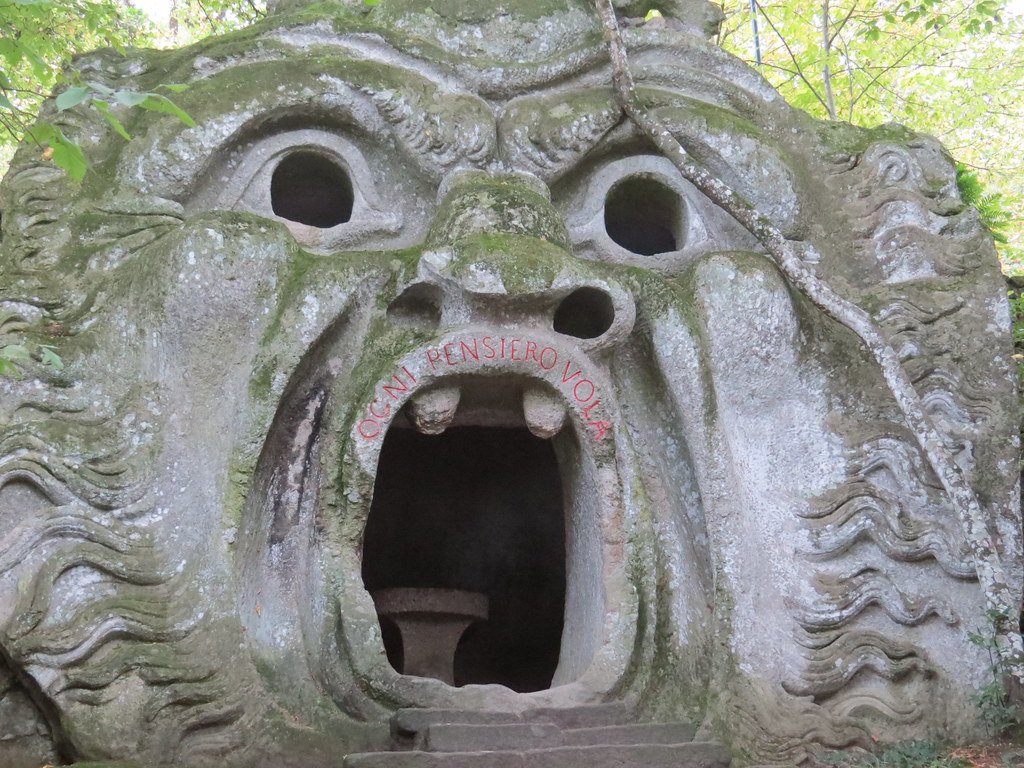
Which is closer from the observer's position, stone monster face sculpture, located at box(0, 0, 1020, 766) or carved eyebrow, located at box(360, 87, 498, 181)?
stone monster face sculpture, located at box(0, 0, 1020, 766)

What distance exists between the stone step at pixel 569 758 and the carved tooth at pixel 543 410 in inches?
56.8

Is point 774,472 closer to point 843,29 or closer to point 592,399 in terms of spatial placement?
point 592,399

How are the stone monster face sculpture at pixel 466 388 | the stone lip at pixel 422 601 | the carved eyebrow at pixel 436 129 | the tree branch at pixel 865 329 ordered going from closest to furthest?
the stone monster face sculpture at pixel 466 388
the tree branch at pixel 865 329
the carved eyebrow at pixel 436 129
the stone lip at pixel 422 601

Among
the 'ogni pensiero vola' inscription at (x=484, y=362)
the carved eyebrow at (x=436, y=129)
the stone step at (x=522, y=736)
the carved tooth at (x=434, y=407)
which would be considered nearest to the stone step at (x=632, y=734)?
the stone step at (x=522, y=736)

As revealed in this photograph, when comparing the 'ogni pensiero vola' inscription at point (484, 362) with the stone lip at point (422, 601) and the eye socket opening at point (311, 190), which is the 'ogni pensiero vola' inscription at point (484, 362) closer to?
the eye socket opening at point (311, 190)

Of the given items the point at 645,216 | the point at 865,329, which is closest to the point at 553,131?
the point at 645,216

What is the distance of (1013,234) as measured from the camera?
1194 cm

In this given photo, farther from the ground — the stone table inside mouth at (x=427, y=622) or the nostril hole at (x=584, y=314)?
the nostril hole at (x=584, y=314)

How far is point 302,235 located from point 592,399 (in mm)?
1741

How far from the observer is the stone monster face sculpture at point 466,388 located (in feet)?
13.5

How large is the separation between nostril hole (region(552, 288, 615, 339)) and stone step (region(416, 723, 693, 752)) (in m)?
1.80

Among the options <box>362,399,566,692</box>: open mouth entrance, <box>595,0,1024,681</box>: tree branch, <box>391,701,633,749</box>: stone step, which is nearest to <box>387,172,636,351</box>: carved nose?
<box>595,0,1024,681</box>: tree branch

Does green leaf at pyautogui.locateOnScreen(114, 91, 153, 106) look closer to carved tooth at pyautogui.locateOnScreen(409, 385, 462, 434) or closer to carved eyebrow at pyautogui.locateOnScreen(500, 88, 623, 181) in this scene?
carved tooth at pyautogui.locateOnScreen(409, 385, 462, 434)

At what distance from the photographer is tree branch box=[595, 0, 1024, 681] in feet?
13.9
